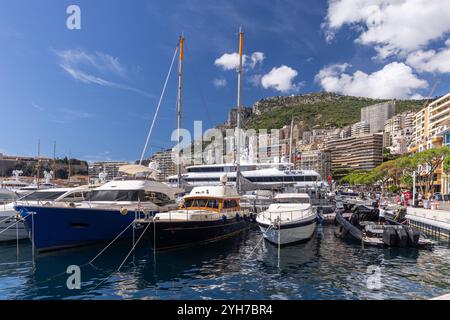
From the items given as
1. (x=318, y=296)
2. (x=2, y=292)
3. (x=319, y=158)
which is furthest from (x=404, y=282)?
(x=319, y=158)

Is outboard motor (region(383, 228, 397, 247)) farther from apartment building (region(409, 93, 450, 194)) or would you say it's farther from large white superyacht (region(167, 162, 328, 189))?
apartment building (region(409, 93, 450, 194))

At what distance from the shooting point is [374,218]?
26469 mm

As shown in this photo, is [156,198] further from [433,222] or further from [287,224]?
[433,222]

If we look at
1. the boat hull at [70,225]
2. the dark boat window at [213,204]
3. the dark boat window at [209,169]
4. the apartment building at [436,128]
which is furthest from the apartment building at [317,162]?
the boat hull at [70,225]

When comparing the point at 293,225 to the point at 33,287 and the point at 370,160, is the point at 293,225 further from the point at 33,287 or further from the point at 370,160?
the point at 370,160

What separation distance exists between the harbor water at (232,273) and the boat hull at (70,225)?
65 cm

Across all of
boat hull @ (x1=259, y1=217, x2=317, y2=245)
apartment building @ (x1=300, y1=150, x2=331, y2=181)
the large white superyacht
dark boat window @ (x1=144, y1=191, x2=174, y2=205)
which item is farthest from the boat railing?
apartment building @ (x1=300, y1=150, x2=331, y2=181)

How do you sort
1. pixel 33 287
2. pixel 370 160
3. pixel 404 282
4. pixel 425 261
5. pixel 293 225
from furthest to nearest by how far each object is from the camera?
pixel 370 160 < pixel 293 225 < pixel 425 261 < pixel 404 282 < pixel 33 287

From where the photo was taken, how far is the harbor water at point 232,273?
1155cm

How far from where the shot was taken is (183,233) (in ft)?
57.8

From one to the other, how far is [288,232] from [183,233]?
6.78m

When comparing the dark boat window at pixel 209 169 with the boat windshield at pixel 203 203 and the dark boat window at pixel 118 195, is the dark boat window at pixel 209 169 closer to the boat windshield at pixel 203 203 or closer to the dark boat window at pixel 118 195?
the boat windshield at pixel 203 203

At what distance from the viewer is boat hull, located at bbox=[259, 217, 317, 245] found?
19.2 metres

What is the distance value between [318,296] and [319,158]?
167484 millimetres
